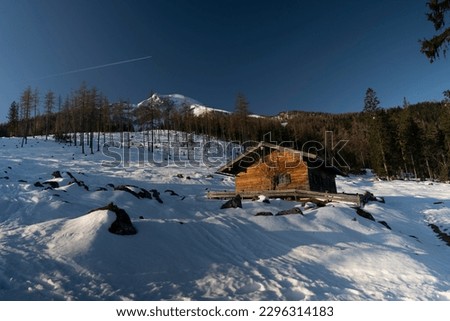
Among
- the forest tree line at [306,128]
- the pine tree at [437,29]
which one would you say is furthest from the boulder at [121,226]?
the forest tree line at [306,128]

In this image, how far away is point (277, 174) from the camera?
94.8ft

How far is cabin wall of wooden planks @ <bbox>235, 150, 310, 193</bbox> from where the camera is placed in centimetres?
2742

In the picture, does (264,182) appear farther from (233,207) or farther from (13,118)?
(13,118)

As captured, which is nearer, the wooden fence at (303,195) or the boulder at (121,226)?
the boulder at (121,226)

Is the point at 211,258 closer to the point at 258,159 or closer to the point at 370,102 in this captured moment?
the point at 258,159

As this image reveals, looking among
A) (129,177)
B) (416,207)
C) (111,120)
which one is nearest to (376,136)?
(416,207)

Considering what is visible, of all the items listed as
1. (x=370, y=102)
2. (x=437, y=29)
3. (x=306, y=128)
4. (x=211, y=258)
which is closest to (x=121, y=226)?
(x=211, y=258)

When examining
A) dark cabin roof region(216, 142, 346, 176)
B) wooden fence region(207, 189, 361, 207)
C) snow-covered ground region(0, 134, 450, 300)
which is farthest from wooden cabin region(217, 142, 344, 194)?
snow-covered ground region(0, 134, 450, 300)

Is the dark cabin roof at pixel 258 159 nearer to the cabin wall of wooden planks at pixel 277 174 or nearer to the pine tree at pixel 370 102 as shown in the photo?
the cabin wall of wooden planks at pixel 277 174

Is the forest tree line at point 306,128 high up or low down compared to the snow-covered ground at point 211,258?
up

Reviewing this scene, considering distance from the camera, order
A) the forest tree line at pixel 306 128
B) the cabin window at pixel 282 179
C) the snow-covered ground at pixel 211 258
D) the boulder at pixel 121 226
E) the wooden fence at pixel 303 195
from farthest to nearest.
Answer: the forest tree line at pixel 306 128 < the cabin window at pixel 282 179 < the wooden fence at pixel 303 195 < the boulder at pixel 121 226 < the snow-covered ground at pixel 211 258

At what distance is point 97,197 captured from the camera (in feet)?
62.0

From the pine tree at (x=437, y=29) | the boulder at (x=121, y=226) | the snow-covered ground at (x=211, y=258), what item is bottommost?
the snow-covered ground at (x=211, y=258)

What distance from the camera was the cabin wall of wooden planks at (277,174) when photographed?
27422 millimetres
